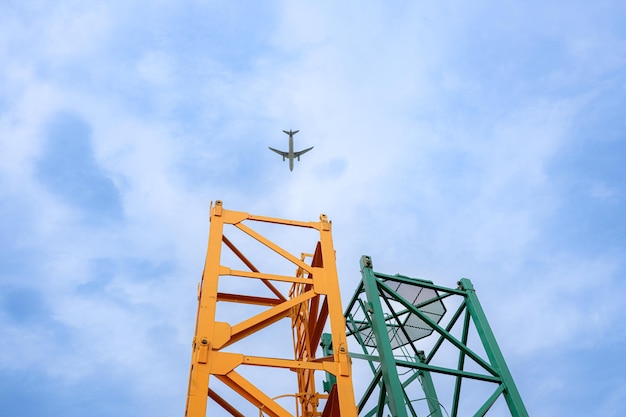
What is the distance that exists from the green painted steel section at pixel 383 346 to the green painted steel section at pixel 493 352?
2280 millimetres

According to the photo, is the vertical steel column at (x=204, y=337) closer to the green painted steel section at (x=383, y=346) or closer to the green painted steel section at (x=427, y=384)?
the green painted steel section at (x=383, y=346)

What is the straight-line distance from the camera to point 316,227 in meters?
11.6

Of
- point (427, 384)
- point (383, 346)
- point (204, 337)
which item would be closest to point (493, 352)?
point (383, 346)

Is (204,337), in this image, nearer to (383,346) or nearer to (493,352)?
(383,346)

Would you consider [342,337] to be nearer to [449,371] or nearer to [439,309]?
[449,371]

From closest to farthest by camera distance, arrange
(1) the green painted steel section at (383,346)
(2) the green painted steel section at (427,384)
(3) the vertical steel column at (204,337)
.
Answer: (3) the vertical steel column at (204,337) < (1) the green painted steel section at (383,346) < (2) the green painted steel section at (427,384)

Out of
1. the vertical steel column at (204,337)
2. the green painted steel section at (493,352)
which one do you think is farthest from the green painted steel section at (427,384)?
the vertical steel column at (204,337)

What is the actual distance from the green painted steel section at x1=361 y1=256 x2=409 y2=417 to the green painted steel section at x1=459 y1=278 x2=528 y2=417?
2.28m

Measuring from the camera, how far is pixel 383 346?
32.3 feet

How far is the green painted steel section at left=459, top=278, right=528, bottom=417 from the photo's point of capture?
9946 mm

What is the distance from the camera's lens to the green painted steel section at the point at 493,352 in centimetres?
995

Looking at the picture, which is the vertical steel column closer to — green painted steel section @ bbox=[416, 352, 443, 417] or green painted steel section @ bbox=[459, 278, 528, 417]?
green painted steel section @ bbox=[459, 278, 528, 417]

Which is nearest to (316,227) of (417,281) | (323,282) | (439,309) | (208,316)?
(323,282)

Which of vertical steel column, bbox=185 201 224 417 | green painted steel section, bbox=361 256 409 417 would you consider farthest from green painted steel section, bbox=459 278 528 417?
vertical steel column, bbox=185 201 224 417
